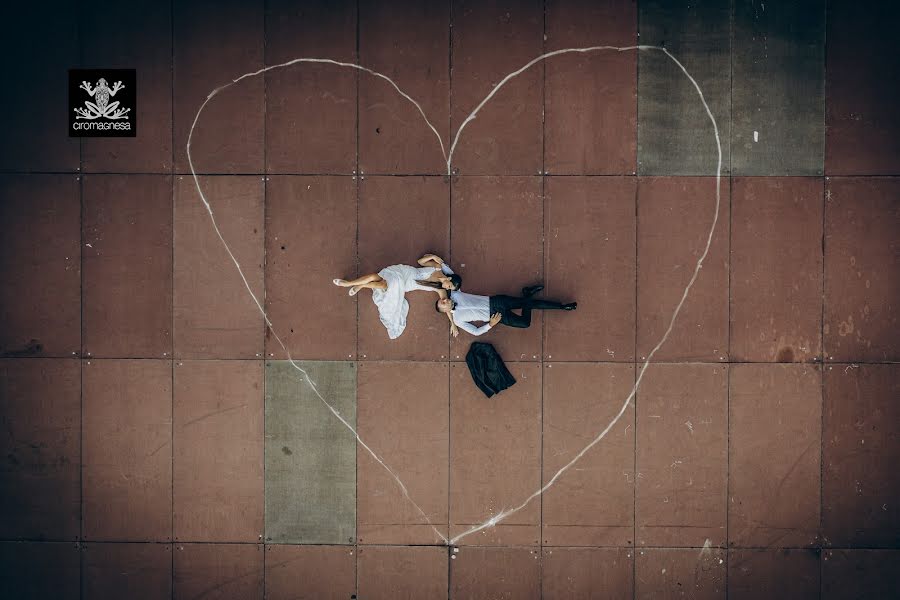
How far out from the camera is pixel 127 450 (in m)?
5.24

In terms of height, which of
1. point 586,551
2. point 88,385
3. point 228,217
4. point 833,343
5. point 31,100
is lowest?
point 586,551

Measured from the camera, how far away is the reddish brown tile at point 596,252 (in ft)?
16.8

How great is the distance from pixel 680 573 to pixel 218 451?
5021 mm

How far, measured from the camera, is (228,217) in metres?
5.19

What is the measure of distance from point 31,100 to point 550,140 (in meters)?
5.44

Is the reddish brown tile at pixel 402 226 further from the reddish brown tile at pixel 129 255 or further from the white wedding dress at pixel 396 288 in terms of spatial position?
the reddish brown tile at pixel 129 255

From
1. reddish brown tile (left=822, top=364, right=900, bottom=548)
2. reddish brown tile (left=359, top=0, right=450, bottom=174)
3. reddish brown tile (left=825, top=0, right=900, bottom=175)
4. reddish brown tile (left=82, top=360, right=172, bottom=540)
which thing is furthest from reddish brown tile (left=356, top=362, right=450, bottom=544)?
reddish brown tile (left=825, top=0, right=900, bottom=175)

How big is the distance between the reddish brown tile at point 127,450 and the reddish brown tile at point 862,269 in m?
6.96

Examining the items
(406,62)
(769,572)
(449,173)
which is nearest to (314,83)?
(406,62)

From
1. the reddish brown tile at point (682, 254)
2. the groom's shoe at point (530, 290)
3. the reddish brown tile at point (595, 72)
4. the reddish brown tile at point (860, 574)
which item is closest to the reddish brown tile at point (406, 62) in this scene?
the reddish brown tile at point (595, 72)

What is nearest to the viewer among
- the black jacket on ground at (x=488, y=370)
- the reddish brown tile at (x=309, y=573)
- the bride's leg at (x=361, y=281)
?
the bride's leg at (x=361, y=281)

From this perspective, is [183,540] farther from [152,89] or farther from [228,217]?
[152,89]

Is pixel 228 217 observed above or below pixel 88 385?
above

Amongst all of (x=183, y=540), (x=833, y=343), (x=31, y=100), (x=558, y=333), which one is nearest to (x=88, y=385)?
(x=183, y=540)
